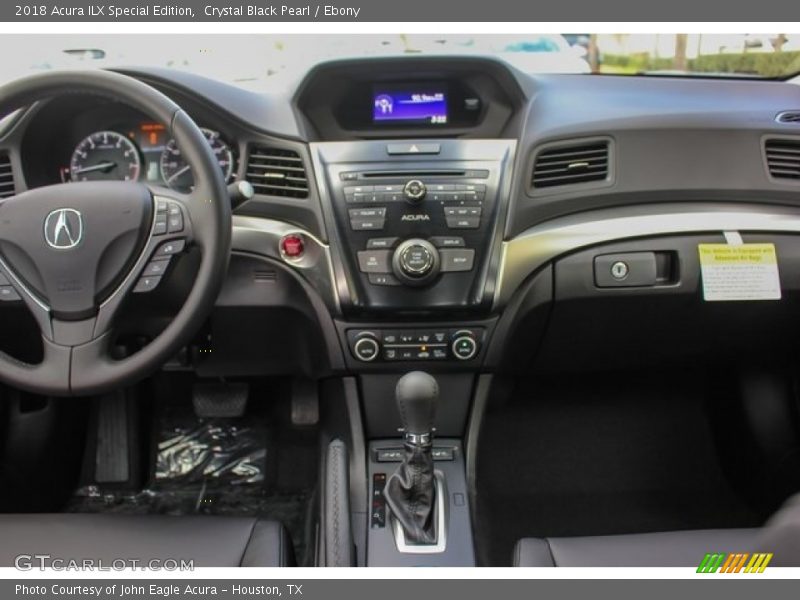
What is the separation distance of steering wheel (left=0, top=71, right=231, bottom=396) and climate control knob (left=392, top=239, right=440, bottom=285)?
0.42m

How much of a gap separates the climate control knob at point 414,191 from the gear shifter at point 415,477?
39cm

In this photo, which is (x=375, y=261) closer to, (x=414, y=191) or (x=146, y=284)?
(x=414, y=191)

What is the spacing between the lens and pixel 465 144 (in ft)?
5.39

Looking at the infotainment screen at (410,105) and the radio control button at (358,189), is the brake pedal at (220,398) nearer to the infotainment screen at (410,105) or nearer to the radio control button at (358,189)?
the radio control button at (358,189)

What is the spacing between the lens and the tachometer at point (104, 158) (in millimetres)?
1687

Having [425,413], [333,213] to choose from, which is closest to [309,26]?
[333,213]

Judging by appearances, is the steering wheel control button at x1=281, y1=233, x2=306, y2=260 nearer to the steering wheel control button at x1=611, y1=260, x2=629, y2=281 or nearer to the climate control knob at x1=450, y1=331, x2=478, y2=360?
the climate control knob at x1=450, y1=331, x2=478, y2=360

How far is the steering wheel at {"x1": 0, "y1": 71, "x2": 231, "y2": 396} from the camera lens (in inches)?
48.7

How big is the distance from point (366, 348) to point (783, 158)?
43.0 inches

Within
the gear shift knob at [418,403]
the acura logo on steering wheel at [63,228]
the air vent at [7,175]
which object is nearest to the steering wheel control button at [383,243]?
the gear shift knob at [418,403]

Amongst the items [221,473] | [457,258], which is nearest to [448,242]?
[457,258]

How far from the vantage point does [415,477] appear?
1.51m

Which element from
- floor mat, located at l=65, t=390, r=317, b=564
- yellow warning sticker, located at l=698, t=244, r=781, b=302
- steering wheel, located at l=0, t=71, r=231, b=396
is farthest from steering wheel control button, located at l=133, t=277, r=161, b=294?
yellow warning sticker, located at l=698, t=244, r=781, b=302

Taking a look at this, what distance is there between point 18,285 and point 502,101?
1.15 m
